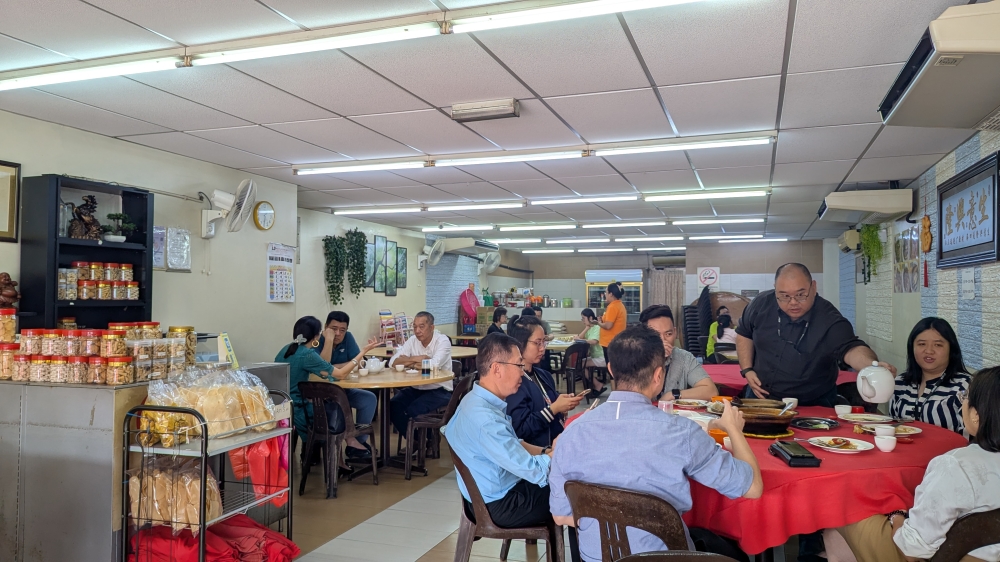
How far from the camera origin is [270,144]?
5.34 metres

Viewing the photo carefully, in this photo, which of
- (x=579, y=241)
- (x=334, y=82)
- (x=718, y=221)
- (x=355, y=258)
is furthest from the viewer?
(x=579, y=241)

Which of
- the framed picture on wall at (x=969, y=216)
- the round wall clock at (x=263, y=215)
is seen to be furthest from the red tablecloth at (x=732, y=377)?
the round wall clock at (x=263, y=215)

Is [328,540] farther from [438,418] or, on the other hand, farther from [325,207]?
[325,207]

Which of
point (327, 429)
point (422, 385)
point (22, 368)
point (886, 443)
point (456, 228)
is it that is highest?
point (456, 228)

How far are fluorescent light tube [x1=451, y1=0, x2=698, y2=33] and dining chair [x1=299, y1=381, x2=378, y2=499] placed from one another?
10.3 feet

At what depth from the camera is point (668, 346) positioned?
393cm

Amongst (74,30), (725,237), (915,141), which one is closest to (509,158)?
(915,141)

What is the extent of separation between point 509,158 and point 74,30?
3.41 m

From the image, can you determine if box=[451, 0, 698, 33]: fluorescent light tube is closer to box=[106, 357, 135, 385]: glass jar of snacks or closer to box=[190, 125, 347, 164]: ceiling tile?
box=[106, 357, 135, 385]: glass jar of snacks

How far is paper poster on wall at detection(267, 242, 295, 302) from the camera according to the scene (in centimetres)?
689

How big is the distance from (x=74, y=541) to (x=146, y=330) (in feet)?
3.46

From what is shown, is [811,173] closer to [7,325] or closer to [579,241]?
[7,325]

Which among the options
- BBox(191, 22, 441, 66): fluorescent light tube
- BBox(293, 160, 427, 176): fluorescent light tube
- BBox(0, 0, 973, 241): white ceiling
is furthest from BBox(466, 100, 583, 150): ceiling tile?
BBox(191, 22, 441, 66): fluorescent light tube

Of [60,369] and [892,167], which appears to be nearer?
[60,369]
